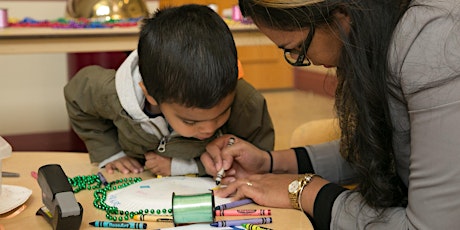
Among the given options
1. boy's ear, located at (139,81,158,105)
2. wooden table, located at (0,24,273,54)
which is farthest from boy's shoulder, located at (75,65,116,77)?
wooden table, located at (0,24,273,54)

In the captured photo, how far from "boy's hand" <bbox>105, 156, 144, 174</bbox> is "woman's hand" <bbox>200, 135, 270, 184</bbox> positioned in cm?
15

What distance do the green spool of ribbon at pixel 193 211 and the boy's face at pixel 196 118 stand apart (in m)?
0.26

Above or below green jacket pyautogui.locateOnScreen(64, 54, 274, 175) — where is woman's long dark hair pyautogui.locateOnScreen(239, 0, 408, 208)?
above

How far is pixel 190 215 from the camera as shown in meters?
0.90

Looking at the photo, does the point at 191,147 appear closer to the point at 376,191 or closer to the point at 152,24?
the point at 152,24

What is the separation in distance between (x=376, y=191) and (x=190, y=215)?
0.31 meters

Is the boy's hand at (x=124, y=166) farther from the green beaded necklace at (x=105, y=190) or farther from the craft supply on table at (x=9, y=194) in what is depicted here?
the craft supply on table at (x=9, y=194)

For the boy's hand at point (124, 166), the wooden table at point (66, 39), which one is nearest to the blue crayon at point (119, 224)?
the boy's hand at point (124, 166)

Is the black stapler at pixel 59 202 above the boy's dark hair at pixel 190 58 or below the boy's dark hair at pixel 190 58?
below

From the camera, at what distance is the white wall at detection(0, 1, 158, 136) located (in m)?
3.50

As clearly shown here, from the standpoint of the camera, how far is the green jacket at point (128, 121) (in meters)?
1.26

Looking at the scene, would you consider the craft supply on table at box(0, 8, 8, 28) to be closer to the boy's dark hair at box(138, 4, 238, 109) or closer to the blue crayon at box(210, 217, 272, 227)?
the boy's dark hair at box(138, 4, 238, 109)

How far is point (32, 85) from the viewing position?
11.8 feet

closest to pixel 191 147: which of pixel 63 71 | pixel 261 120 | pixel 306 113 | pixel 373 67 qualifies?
pixel 261 120
